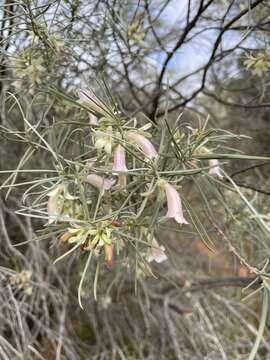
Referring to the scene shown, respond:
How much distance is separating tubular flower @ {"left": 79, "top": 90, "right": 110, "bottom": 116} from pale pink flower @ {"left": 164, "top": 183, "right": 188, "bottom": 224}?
5.6 inches

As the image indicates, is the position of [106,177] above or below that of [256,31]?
below

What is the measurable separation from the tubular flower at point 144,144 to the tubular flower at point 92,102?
5 centimetres

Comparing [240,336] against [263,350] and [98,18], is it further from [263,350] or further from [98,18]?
[98,18]

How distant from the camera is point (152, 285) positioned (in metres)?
1.90

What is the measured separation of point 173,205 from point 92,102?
0.63 feet

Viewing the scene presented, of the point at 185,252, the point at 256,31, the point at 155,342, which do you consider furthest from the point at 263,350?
the point at 256,31

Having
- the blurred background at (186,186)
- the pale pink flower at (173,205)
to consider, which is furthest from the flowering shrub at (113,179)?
the blurred background at (186,186)

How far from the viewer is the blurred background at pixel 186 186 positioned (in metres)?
1.03

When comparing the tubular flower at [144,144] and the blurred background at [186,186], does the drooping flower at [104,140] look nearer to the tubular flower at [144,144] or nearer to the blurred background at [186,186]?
the tubular flower at [144,144]

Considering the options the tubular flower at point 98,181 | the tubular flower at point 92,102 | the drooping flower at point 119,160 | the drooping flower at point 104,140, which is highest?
the tubular flower at point 92,102

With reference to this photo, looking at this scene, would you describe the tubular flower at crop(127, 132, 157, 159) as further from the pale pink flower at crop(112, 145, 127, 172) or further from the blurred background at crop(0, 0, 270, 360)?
the blurred background at crop(0, 0, 270, 360)

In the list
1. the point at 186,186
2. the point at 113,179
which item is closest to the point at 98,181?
the point at 113,179

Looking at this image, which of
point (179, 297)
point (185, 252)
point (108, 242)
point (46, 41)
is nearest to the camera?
point (108, 242)

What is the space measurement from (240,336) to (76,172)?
1576mm
